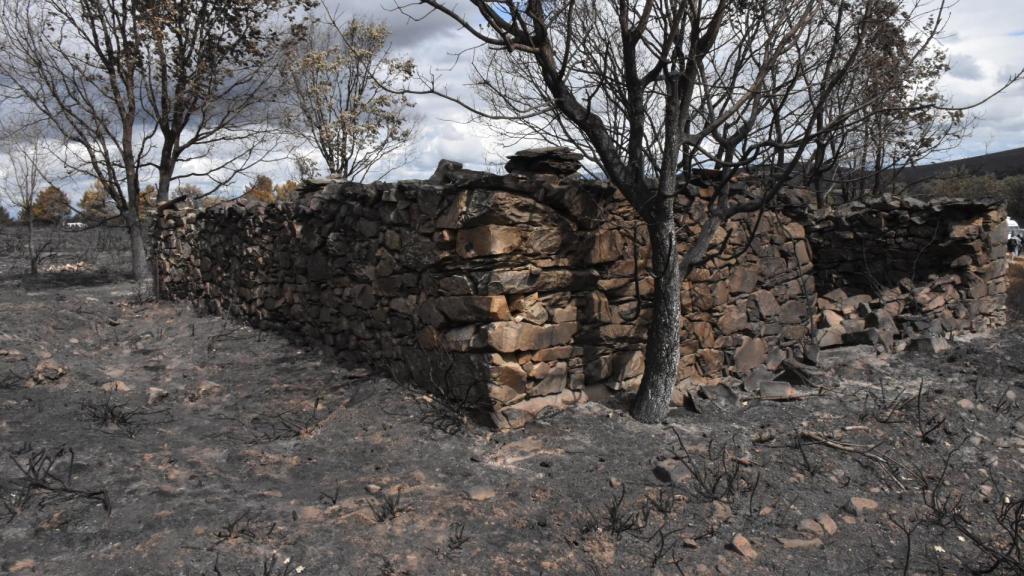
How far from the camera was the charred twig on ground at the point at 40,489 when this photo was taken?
125 inches

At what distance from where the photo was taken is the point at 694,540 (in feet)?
10.3

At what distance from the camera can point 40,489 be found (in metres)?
3.37

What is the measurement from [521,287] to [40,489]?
9.56ft

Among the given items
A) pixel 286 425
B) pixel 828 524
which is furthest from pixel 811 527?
pixel 286 425

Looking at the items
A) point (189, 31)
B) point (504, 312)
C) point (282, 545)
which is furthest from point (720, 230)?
point (189, 31)

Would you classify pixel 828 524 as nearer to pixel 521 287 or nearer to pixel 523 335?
pixel 523 335

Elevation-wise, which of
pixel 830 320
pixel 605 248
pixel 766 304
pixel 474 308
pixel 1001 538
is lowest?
pixel 1001 538

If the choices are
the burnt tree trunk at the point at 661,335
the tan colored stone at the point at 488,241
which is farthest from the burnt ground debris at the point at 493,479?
the tan colored stone at the point at 488,241

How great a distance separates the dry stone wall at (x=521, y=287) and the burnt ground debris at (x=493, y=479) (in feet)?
1.15

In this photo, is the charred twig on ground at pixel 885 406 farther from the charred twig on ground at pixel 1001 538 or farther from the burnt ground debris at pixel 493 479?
the charred twig on ground at pixel 1001 538

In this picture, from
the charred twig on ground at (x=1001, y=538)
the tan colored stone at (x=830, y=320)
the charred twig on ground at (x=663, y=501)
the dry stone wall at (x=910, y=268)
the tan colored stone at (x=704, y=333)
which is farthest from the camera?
the dry stone wall at (x=910, y=268)

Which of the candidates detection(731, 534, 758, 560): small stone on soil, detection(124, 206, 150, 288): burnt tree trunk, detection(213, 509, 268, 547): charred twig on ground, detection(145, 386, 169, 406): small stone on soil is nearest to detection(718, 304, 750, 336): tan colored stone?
detection(731, 534, 758, 560): small stone on soil

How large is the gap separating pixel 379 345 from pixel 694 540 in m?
3.35

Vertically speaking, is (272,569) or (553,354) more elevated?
(553,354)
